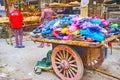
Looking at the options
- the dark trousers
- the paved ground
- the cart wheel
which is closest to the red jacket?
the dark trousers

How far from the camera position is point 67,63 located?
5090mm

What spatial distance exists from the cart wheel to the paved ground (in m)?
0.29

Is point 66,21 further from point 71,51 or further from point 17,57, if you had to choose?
point 17,57

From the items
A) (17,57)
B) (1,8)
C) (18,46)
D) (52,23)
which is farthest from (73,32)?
(1,8)

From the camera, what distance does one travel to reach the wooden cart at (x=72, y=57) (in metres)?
4.84

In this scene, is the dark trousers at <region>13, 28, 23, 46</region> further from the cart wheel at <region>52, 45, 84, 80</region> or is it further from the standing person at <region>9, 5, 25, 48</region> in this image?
the cart wheel at <region>52, 45, 84, 80</region>

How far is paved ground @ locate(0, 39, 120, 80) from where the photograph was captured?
5.55 m

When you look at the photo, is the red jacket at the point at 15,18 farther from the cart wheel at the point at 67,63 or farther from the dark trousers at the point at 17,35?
the cart wheel at the point at 67,63

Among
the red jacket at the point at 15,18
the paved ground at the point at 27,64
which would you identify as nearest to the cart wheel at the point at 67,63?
the paved ground at the point at 27,64

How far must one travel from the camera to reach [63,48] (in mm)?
5055

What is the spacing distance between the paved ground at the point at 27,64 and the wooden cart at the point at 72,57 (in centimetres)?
Answer: 35

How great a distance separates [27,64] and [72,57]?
1899 millimetres

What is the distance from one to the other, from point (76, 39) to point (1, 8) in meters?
8.85

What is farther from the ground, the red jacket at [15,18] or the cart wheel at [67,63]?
the red jacket at [15,18]
